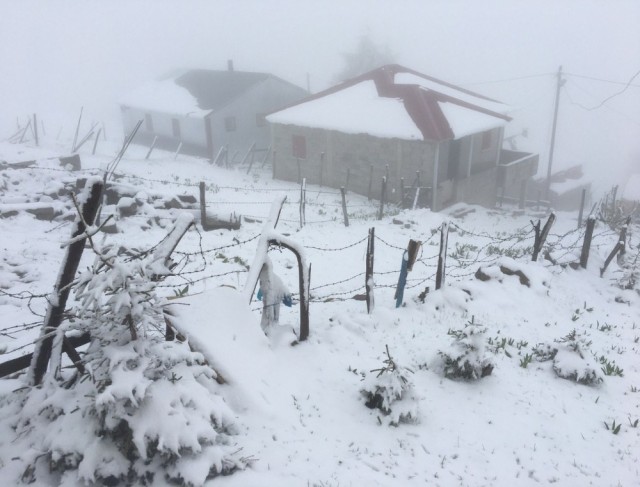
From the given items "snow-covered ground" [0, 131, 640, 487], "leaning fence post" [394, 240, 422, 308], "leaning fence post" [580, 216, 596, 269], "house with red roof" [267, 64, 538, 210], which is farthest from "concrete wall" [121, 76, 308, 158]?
"leaning fence post" [394, 240, 422, 308]

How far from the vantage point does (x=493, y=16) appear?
165375 millimetres

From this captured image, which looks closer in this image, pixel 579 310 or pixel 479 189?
pixel 579 310

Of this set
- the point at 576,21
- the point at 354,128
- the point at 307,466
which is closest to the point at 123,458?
the point at 307,466

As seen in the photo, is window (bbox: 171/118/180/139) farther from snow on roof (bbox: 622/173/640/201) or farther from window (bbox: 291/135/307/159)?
snow on roof (bbox: 622/173/640/201)

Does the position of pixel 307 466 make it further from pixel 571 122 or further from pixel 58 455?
pixel 571 122

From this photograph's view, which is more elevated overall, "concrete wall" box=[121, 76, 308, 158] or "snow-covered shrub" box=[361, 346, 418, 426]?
"concrete wall" box=[121, 76, 308, 158]

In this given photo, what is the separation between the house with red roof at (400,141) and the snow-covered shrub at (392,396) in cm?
1388

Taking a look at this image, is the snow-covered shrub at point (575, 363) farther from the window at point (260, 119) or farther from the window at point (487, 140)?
the window at point (260, 119)

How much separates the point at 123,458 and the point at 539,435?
4372 millimetres

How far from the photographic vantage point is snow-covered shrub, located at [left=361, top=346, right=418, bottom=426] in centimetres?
542

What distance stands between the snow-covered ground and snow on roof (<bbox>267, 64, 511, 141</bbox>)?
1056 cm

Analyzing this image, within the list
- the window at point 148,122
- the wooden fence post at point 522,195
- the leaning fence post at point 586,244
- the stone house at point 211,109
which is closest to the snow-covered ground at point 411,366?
the leaning fence post at point 586,244

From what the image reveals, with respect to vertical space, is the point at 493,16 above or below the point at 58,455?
above

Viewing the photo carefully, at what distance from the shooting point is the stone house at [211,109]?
1278 inches
